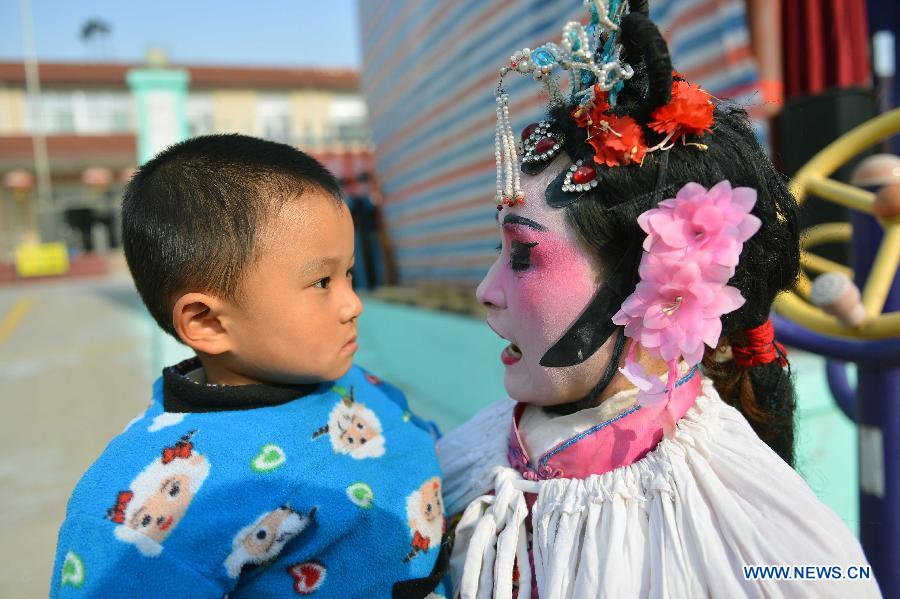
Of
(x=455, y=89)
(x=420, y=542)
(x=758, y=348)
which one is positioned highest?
(x=455, y=89)

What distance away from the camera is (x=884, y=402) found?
1.17 m

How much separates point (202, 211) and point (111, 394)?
12.2 feet

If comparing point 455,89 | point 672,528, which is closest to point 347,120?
point 455,89

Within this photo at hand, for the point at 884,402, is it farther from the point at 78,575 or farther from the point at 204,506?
the point at 78,575

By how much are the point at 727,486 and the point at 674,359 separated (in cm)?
18

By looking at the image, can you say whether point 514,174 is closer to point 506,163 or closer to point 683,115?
point 506,163

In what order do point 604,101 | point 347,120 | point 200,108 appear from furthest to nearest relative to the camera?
point 347,120, point 200,108, point 604,101

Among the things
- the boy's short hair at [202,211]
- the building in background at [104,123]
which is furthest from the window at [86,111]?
the boy's short hair at [202,211]

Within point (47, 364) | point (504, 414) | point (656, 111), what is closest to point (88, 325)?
point (47, 364)

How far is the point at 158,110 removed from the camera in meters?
11.0

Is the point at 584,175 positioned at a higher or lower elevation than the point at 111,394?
higher

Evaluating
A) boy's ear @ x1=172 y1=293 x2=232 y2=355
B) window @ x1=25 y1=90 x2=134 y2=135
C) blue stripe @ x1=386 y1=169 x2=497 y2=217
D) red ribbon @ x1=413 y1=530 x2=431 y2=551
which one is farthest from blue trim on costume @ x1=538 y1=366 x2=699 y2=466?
window @ x1=25 y1=90 x2=134 y2=135

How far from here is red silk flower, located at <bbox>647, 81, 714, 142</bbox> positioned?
36.7 inches

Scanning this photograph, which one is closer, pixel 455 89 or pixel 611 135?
pixel 611 135
